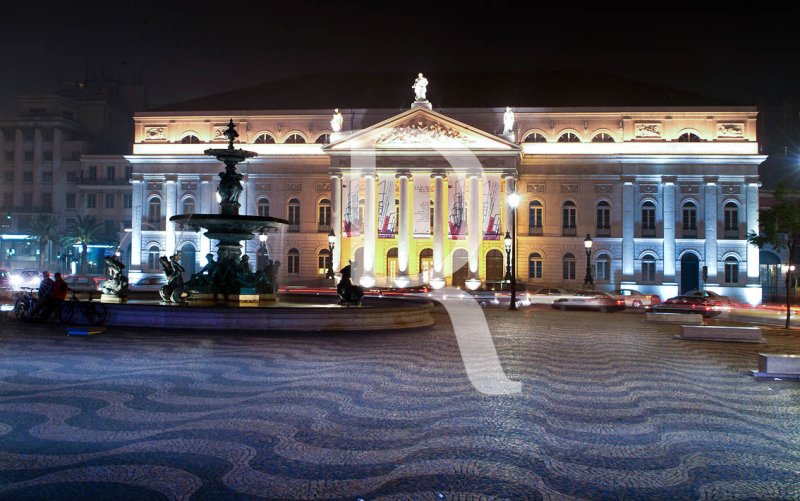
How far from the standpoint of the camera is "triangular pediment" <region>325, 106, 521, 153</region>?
51.9 m

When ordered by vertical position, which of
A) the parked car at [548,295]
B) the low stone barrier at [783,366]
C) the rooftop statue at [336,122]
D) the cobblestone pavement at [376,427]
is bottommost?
the cobblestone pavement at [376,427]

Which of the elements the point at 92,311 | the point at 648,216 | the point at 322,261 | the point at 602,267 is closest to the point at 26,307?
the point at 92,311

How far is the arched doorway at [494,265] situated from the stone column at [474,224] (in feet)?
8.59

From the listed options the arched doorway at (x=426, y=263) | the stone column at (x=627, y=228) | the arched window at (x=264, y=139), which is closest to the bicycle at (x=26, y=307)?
the arched doorway at (x=426, y=263)

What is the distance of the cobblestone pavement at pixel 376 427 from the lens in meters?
5.97

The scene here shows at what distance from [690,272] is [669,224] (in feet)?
13.8

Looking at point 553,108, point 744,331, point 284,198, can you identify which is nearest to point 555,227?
point 553,108

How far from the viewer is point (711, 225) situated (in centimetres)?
5488

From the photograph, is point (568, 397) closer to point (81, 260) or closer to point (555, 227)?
point (555, 227)

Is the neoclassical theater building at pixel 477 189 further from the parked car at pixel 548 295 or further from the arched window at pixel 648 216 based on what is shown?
the parked car at pixel 548 295

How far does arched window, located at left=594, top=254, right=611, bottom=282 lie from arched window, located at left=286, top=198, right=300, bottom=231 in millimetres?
24698

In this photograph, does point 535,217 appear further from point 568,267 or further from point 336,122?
point 336,122

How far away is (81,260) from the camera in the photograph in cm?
7362

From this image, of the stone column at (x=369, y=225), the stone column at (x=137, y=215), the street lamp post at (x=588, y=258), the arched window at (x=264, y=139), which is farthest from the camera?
the stone column at (x=137, y=215)
